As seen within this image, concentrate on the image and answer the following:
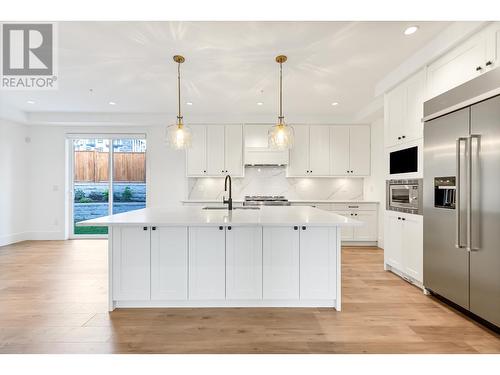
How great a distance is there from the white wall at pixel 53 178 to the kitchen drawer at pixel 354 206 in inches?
125

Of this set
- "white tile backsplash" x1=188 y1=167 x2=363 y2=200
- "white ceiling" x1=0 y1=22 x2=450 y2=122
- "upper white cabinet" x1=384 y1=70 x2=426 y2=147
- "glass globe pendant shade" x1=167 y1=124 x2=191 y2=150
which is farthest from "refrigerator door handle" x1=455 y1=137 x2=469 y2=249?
"white tile backsplash" x1=188 y1=167 x2=363 y2=200

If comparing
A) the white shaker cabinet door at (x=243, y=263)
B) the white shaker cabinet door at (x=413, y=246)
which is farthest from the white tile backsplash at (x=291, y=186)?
the white shaker cabinet door at (x=243, y=263)

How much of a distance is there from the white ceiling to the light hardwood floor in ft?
8.59

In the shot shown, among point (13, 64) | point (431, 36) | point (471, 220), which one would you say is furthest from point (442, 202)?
point (13, 64)

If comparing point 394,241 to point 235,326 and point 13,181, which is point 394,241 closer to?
point 235,326

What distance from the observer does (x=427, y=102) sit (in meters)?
3.04

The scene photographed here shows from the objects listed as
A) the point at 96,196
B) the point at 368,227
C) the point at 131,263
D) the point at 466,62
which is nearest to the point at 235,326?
the point at 131,263

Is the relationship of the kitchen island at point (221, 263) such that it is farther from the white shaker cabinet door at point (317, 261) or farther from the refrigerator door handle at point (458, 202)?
the refrigerator door handle at point (458, 202)

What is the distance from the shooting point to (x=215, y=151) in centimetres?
593

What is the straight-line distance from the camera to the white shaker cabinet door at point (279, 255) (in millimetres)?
2672

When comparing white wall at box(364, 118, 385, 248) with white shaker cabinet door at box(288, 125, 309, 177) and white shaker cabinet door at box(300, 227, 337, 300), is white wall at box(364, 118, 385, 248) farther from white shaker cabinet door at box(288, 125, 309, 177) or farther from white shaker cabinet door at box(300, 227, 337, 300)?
white shaker cabinet door at box(300, 227, 337, 300)

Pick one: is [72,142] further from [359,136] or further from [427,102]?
[427,102]

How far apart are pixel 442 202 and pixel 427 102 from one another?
1.06 meters

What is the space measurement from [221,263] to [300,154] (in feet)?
12.7
